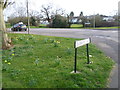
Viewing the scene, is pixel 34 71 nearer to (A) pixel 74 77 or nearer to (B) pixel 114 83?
(A) pixel 74 77

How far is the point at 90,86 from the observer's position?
13.1 feet

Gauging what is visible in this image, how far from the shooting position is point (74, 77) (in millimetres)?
4469

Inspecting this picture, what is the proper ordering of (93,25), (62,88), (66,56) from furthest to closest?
(93,25)
(66,56)
(62,88)

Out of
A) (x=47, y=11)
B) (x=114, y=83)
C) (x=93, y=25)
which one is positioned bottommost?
(x=114, y=83)

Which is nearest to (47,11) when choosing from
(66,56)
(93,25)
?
(93,25)

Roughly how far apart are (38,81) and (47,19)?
47.4 metres

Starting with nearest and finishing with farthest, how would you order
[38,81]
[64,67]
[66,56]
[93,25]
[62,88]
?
[62,88] < [38,81] < [64,67] < [66,56] < [93,25]

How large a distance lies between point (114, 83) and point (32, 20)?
43.6 m

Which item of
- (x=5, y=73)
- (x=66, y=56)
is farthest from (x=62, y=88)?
(x=66, y=56)

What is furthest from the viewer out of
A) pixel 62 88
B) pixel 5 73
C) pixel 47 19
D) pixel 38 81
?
pixel 47 19

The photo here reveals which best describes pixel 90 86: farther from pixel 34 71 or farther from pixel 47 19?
pixel 47 19

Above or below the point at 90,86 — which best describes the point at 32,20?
above

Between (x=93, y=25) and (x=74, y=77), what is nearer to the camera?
(x=74, y=77)

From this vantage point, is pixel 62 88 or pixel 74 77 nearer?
pixel 62 88
